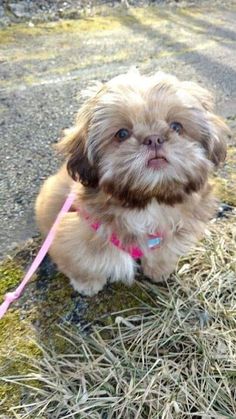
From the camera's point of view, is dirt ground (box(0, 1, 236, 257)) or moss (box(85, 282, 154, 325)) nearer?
moss (box(85, 282, 154, 325))

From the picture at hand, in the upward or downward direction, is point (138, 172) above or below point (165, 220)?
above

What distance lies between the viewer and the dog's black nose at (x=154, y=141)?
69.1 inches

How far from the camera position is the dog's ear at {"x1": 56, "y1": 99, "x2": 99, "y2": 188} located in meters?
1.89

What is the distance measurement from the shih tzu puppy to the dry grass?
0.21 metres

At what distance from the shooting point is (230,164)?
308 centimetres

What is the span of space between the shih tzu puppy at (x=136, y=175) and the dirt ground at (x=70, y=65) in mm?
593

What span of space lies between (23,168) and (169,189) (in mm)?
1482

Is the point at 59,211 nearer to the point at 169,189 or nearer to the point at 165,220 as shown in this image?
the point at 165,220

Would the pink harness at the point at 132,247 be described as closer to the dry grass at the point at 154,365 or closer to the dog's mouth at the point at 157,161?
the dry grass at the point at 154,365

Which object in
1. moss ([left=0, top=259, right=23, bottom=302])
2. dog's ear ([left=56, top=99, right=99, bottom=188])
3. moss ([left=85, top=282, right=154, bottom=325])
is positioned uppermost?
dog's ear ([left=56, top=99, right=99, bottom=188])

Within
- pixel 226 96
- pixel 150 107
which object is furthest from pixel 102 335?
pixel 226 96

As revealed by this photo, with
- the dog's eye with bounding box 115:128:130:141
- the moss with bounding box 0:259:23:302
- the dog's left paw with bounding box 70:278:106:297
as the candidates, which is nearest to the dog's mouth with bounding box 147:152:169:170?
the dog's eye with bounding box 115:128:130:141

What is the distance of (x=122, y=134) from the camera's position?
6.01ft

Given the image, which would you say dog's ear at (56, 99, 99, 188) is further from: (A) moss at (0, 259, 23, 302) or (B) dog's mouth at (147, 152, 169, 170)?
(A) moss at (0, 259, 23, 302)
